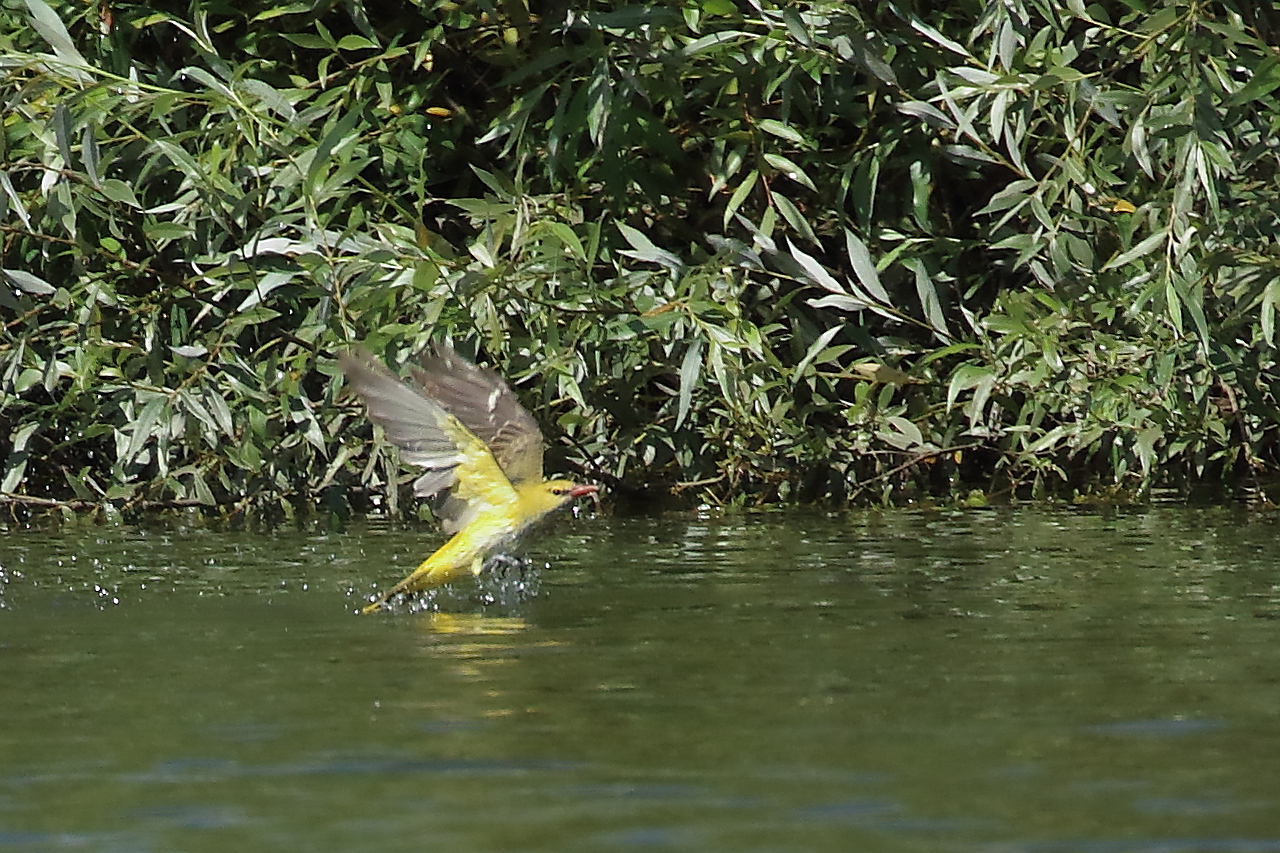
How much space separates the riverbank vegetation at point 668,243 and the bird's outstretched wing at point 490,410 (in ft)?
2.63

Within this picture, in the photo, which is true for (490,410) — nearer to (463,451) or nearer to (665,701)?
(463,451)

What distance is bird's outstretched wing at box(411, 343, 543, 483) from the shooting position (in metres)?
7.58

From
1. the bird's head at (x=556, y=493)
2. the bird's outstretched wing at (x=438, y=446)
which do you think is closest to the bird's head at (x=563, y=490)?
the bird's head at (x=556, y=493)

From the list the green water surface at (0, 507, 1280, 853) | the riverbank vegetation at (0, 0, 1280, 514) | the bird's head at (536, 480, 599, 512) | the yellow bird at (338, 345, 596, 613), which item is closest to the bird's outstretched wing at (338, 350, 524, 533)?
the yellow bird at (338, 345, 596, 613)

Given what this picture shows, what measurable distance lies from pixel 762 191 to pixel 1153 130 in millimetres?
2095

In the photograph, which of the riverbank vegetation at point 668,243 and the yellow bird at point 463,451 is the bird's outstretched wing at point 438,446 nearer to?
the yellow bird at point 463,451

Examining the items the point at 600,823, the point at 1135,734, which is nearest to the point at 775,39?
the point at 1135,734

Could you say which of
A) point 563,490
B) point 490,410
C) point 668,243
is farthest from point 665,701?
point 668,243

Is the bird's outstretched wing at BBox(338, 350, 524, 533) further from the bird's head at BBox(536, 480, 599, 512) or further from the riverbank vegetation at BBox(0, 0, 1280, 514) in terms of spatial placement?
the riverbank vegetation at BBox(0, 0, 1280, 514)

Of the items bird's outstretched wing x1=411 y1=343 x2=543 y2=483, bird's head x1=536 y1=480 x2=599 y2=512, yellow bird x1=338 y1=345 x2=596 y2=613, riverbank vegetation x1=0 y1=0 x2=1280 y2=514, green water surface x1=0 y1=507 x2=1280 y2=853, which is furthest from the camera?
riverbank vegetation x1=0 y1=0 x2=1280 y2=514

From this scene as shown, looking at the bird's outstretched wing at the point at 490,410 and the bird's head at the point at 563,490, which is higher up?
the bird's outstretched wing at the point at 490,410

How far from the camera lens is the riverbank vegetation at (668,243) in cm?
845

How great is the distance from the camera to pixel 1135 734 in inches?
165

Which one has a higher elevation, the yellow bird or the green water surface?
the yellow bird
